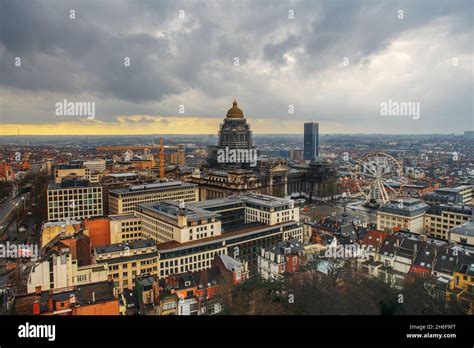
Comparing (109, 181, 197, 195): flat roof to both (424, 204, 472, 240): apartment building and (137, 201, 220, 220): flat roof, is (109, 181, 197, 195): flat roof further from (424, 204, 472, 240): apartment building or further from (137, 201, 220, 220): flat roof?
(424, 204, 472, 240): apartment building

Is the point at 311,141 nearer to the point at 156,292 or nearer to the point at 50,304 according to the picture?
the point at 156,292

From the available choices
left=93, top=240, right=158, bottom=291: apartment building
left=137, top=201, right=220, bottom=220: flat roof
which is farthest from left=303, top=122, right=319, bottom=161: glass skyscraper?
left=93, top=240, right=158, bottom=291: apartment building

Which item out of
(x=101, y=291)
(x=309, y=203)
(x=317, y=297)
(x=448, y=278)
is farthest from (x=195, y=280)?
(x=309, y=203)

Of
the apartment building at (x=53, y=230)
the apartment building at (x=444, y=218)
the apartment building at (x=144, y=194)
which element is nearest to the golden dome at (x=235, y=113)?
the apartment building at (x=144, y=194)

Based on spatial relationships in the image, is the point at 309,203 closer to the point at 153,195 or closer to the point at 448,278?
the point at 153,195

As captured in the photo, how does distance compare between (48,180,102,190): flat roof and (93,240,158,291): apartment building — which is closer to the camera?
(93,240,158,291): apartment building

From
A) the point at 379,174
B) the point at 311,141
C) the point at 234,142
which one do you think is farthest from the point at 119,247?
the point at 311,141
